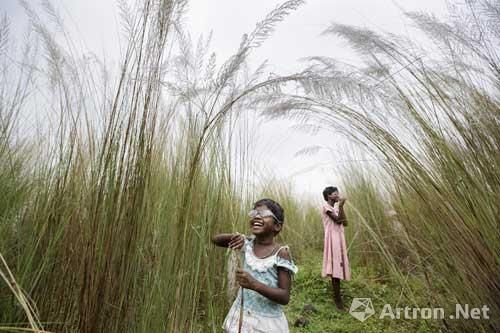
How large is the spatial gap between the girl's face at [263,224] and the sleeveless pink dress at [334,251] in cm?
255

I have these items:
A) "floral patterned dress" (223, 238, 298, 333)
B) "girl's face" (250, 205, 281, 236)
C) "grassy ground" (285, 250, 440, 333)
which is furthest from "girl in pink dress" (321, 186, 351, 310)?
"floral patterned dress" (223, 238, 298, 333)

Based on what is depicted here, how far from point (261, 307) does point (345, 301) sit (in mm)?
3138

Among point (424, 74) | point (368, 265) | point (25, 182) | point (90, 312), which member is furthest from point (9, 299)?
point (368, 265)

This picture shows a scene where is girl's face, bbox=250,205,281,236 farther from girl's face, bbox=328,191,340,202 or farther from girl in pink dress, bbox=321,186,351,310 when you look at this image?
girl's face, bbox=328,191,340,202

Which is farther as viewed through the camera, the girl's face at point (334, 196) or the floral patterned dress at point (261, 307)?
the girl's face at point (334, 196)

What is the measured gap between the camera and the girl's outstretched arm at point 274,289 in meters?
1.60

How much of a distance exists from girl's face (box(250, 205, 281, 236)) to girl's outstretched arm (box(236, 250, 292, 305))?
0.46 ft

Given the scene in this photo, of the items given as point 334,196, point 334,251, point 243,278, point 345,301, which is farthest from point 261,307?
point 345,301

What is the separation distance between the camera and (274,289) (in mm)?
1779

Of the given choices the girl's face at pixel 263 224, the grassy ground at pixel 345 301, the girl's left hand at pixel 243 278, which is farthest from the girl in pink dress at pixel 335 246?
the girl's left hand at pixel 243 278

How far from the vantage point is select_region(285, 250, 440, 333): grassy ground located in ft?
11.7

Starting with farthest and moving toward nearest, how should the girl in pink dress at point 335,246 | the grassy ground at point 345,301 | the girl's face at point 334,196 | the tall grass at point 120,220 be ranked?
the girl's face at point 334,196, the girl in pink dress at point 335,246, the grassy ground at point 345,301, the tall grass at point 120,220

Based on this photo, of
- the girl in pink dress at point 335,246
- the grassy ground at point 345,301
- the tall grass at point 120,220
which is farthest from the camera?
the girl in pink dress at point 335,246

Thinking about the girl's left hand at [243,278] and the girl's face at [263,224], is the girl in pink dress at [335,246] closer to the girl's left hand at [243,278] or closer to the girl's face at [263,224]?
the girl's face at [263,224]
